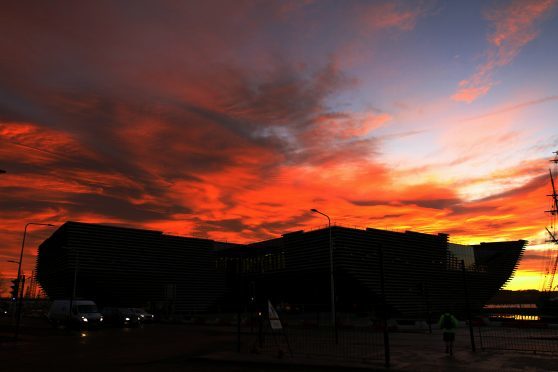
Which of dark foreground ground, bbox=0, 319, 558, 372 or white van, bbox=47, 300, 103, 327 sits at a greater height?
white van, bbox=47, 300, 103, 327

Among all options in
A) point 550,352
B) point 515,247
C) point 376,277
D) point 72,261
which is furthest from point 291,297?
point 550,352

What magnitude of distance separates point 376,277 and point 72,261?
2457 inches

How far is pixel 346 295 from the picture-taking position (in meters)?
91.6

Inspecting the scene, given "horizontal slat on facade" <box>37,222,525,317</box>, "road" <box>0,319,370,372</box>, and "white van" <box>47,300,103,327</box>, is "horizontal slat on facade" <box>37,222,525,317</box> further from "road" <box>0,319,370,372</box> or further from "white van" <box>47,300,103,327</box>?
"road" <box>0,319,370,372</box>

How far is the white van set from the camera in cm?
3841

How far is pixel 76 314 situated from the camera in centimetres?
3847

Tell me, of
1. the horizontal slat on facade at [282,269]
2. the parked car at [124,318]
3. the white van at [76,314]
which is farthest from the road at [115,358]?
the horizontal slat on facade at [282,269]

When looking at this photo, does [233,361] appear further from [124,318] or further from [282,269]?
[282,269]

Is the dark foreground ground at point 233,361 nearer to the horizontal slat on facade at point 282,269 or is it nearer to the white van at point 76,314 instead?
the white van at point 76,314

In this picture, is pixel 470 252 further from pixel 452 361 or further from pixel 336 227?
pixel 452 361

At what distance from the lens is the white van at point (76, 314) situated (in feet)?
126

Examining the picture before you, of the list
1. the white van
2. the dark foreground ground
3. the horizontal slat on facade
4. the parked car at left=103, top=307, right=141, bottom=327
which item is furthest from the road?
the horizontal slat on facade

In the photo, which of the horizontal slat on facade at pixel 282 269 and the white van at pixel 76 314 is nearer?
the white van at pixel 76 314

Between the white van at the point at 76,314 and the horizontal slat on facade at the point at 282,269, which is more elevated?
the horizontal slat on facade at the point at 282,269
